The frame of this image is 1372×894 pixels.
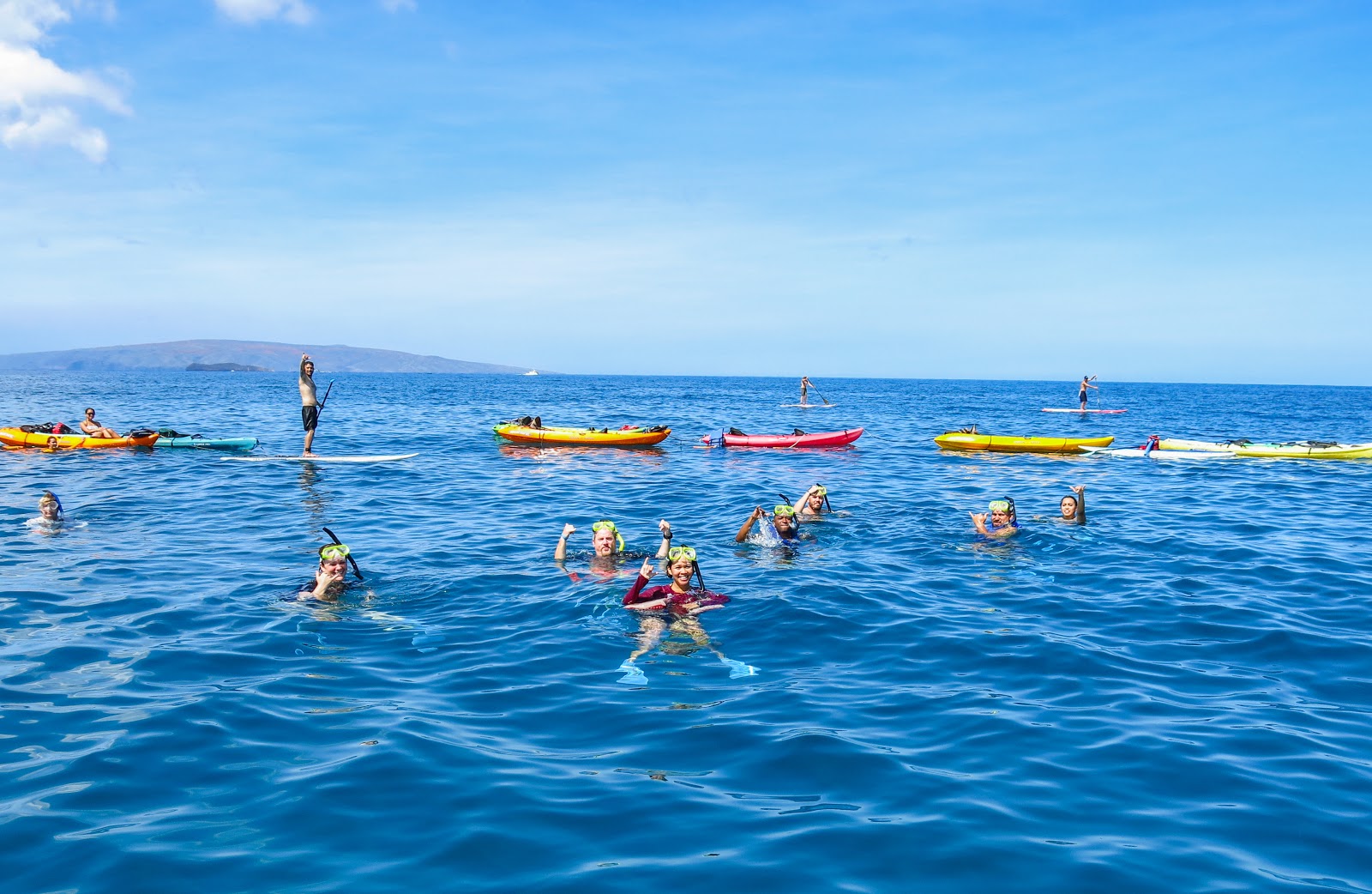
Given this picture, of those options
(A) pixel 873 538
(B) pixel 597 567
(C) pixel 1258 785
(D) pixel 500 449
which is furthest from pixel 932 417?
(C) pixel 1258 785

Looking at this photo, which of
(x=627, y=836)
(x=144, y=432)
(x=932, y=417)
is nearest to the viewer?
(x=627, y=836)

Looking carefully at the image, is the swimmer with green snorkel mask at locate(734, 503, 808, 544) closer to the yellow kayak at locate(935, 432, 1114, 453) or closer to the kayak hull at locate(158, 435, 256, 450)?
the yellow kayak at locate(935, 432, 1114, 453)

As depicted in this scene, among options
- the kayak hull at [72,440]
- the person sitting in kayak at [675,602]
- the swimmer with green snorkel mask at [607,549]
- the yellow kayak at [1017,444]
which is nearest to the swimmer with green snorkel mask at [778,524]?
the swimmer with green snorkel mask at [607,549]

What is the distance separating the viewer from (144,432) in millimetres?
28656

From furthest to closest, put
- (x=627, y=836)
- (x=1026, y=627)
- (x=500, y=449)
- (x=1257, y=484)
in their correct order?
1. (x=500, y=449)
2. (x=1257, y=484)
3. (x=1026, y=627)
4. (x=627, y=836)

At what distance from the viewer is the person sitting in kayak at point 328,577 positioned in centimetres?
1097

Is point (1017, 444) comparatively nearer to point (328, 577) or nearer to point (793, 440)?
point (793, 440)

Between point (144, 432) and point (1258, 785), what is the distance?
31336 mm

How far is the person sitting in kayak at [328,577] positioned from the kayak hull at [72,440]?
21340 mm

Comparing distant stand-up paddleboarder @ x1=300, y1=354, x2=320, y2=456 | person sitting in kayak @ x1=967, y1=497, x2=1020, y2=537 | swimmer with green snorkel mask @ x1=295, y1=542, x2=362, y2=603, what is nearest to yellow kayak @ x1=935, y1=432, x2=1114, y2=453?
person sitting in kayak @ x1=967, y1=497, x2=1020, y2=537

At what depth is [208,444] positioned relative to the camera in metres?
29.5

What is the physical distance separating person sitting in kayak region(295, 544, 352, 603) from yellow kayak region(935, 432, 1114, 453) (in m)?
26.0

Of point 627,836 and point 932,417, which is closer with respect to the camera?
point 627,836

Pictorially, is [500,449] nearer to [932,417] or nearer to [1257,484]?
[1257,484]
